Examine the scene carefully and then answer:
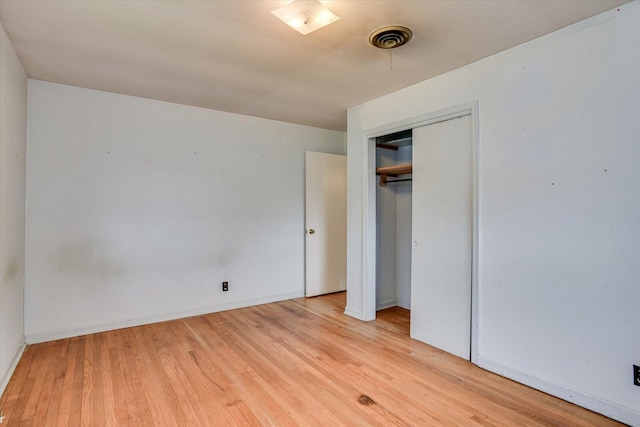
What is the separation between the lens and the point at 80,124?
123 inches

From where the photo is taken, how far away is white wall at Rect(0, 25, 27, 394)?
7.20ft

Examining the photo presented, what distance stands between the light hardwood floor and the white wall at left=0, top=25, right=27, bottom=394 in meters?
0.24

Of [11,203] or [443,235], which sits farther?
[443,235]

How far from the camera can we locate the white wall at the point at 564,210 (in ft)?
6.10

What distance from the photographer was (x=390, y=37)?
213 cm

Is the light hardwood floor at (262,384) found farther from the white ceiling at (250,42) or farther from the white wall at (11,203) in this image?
the white ceiling at (250,42)

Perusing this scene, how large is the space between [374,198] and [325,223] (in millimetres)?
1255

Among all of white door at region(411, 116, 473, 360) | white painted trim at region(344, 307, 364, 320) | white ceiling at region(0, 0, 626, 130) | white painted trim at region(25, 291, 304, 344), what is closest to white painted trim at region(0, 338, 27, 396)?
white painted trim at region(25, 291, 304, 344)

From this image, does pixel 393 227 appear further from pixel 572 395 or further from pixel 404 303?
pixel 572 395

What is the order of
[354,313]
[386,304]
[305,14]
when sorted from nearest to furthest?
[305,14] → [354,313] → [386,304]

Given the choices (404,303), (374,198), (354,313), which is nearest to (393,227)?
(374,198)

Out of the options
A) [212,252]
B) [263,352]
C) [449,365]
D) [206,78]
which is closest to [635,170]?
[449,365]

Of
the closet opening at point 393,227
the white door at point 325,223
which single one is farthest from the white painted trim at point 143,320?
the closet opening at point 393,227

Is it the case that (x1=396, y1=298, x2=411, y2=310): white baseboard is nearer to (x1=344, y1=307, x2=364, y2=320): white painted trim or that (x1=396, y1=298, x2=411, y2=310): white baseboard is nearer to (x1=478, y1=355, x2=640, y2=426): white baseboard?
(x1=344, y1=307, x2=364, y2=320): white painted trim
